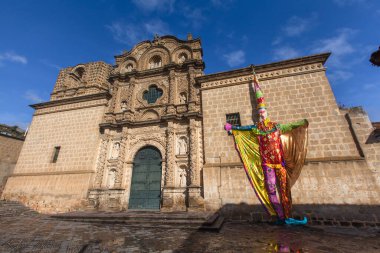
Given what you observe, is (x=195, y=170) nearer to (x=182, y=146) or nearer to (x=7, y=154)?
(x=182, y=146)

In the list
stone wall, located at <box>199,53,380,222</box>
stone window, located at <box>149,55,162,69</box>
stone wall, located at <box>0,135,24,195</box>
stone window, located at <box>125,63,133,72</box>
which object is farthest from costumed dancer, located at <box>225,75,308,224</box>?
stone wall, located at <box>0,135,24,195</box>

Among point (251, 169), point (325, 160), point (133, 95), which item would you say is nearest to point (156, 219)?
point (251, 169)

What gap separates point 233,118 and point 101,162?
27.3 feet

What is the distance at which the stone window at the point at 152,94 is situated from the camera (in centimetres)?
1299

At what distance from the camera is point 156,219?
24.8 feet

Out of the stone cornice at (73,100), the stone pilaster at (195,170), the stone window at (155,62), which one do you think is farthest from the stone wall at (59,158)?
the stone pilaster at (195,170)

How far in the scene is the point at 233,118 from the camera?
34.2 ft

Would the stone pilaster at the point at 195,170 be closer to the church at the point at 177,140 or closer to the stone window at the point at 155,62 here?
the church at the point at 177,140

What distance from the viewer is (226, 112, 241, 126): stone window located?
33.7 ft

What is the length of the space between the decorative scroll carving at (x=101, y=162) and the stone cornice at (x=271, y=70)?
7.17 m

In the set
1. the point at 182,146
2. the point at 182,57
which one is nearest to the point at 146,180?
the point at 182,146

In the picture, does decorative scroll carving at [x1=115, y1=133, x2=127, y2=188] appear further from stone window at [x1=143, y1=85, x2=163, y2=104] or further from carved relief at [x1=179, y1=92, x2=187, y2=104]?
carved relief at [x1=179, y1=92, x2=187, y2=104]

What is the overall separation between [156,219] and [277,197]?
5145 mm

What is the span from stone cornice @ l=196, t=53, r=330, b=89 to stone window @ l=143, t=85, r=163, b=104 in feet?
9.89
